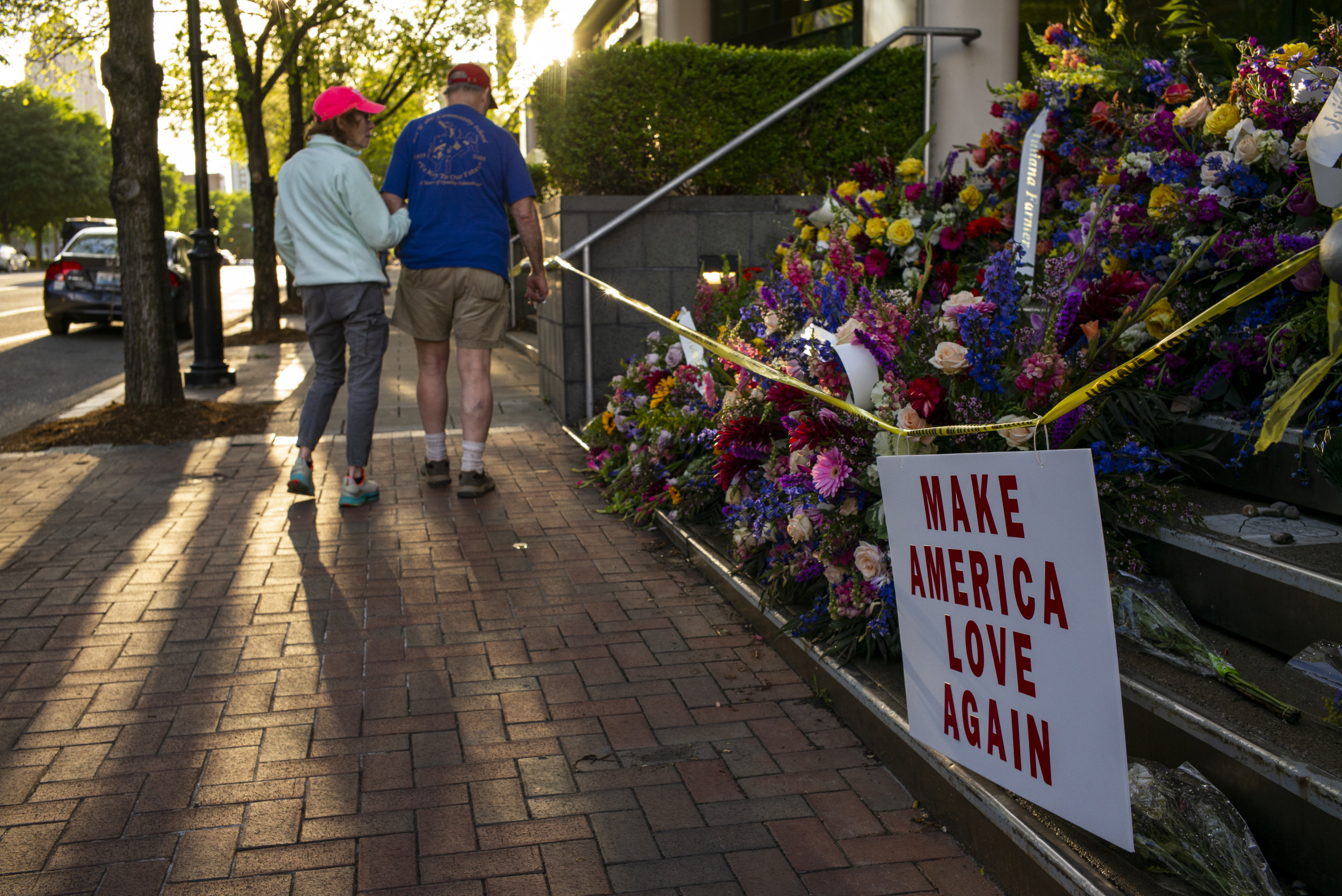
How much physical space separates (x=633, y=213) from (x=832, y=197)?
66.0 inches

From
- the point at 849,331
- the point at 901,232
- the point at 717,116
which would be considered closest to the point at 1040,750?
the point at 849,331

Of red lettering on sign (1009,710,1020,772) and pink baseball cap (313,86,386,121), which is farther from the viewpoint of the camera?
pink baseball cap (313,86,386,121)

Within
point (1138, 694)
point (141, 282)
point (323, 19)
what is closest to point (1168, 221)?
point (1138, 694)

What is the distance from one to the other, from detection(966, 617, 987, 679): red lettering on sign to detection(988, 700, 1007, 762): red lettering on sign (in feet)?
0.23

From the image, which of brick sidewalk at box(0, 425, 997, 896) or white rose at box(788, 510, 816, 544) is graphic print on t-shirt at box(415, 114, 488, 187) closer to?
brick sidewalk at box(0, 425, 997, 896)

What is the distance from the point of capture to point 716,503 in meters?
5.12

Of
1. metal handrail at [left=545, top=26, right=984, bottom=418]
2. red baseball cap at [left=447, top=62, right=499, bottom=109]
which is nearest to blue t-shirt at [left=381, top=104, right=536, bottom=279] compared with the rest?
red baseball cap at [left=447, top=62, right=499, bottom=109]

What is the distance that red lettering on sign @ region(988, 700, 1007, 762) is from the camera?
2.37 meters

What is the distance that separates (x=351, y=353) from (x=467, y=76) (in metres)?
1.61

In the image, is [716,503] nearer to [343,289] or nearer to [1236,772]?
[343,289]

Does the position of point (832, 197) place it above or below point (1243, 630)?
above

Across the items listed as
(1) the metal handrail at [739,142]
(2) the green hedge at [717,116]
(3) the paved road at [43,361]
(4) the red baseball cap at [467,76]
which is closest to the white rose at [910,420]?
(4) the red baseball cap at [467,76]

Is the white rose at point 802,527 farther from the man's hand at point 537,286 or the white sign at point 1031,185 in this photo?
the man's hand at point 537,286

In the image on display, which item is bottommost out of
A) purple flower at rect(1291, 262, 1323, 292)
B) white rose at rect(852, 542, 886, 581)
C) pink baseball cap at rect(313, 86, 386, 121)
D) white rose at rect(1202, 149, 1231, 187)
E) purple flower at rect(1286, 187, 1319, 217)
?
white rose at rect(852, 542, 886, 581)
